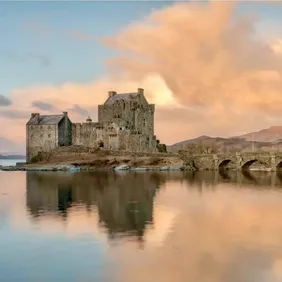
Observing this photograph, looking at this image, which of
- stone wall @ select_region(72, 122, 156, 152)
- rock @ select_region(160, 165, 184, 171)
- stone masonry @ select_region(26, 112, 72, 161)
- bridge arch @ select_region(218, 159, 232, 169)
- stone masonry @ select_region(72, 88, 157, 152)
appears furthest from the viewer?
stone masonry @ select_region(26, 112, 72, 161)

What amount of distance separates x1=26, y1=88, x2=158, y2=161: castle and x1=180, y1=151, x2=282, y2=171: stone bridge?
769 centimetres

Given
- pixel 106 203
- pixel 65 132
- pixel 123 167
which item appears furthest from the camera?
pixel 65 132

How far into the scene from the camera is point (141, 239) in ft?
68.2

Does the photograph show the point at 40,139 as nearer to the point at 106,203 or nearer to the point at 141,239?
the point at 106,203

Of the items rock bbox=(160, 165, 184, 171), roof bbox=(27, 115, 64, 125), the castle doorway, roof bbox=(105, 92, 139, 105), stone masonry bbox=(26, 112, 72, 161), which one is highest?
roof bbox=(105, 92, 139, 105)

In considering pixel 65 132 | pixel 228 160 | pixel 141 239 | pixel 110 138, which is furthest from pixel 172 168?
pixel 141 239

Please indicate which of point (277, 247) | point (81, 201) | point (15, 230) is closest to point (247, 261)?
point (277, 247)

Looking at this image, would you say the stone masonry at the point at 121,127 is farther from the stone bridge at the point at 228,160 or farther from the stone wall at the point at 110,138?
the stone bridge at the point at 228,160

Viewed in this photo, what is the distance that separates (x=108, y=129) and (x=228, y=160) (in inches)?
840

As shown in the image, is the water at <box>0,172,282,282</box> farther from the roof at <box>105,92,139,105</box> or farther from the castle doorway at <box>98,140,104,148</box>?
the roof at <box>105,92,139,105</box>

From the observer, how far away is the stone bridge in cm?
8025

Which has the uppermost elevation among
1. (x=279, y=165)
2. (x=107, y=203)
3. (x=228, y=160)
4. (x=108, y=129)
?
(x=108, y=129)

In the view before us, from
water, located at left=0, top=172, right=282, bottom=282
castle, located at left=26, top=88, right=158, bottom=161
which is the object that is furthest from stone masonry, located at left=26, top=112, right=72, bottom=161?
water, located at left=0, top=172, right=282, bottom=282

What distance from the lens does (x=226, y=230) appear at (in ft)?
76.0
